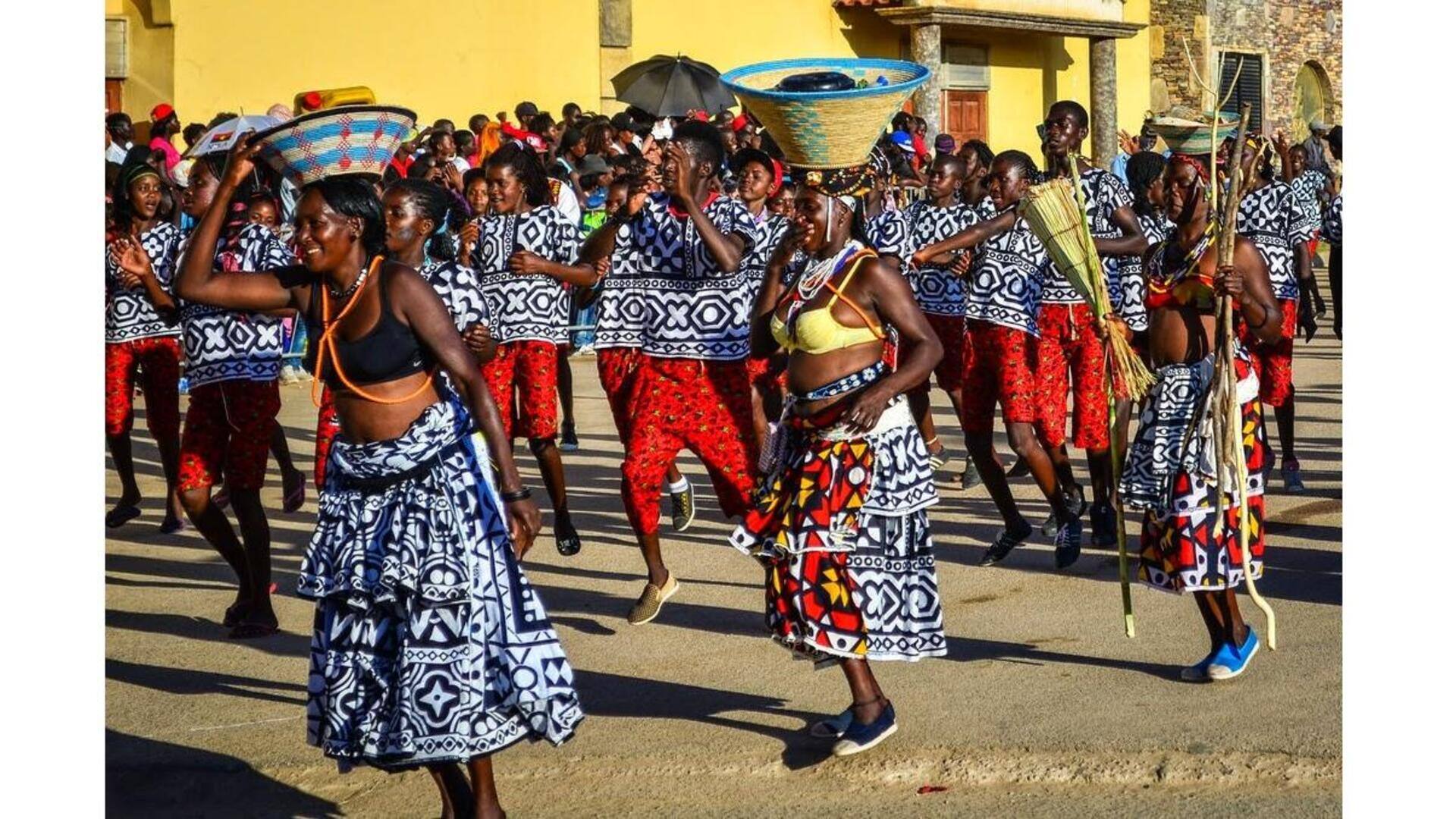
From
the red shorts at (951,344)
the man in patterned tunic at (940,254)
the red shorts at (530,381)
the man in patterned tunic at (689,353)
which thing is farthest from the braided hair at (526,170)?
the red shorts at (951,344)

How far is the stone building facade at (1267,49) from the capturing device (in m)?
33.1

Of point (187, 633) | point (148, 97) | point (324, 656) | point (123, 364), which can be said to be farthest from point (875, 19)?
point (324, 656)

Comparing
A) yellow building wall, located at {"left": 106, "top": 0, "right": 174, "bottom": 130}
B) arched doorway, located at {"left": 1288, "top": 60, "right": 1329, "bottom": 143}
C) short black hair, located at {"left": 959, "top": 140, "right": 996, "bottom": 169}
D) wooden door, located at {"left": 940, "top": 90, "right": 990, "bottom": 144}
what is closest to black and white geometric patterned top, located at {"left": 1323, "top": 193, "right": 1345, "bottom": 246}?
short black hair, located at {"left": 959, "top": 140, "right": 996, "bottom": 169}

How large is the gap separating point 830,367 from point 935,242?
3.60 metres

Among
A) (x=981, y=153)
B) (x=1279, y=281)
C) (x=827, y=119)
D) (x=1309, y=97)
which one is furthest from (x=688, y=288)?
(x=1309, y=97)

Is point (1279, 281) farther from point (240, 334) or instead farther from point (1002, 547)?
point (240, 334)

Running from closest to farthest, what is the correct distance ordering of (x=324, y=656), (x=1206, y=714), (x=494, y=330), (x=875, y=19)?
1. (x=324, y=656)
2. (x=1206, y=714)
3. (x=494, y=330)
4. (x=875, y=19)

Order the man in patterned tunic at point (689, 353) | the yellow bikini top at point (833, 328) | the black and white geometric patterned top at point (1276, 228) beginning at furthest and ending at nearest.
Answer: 1. the black and white geometric patterned top at point (1276, 228)
2. the man in patterned tunic at point (689, 353)
3. the yellow bikini top at point (833, 328)

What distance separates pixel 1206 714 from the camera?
20.5 ft

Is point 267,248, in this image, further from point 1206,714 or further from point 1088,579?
point 1206,714

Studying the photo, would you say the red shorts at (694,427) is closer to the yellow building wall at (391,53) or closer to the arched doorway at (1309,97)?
the yellow building wall at (391,53)

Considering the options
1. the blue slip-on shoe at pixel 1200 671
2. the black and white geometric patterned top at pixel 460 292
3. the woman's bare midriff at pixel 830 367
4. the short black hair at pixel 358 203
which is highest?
the short black hair at pixel 358 203

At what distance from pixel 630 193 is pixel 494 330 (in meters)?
0.99

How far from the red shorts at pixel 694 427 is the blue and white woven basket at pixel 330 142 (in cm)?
267
